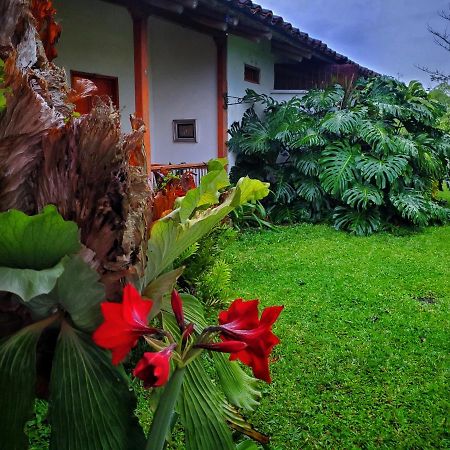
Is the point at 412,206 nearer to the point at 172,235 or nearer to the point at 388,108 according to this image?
the point at 388,108

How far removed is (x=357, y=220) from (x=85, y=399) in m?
6.82

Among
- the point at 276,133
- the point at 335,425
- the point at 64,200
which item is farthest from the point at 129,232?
the point at 276,133

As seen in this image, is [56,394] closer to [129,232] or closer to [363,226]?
[129,232]

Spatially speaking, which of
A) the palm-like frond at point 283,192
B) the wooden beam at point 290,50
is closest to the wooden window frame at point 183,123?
the palm-like frond at point 283,192

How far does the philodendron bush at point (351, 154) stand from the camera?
710 cm

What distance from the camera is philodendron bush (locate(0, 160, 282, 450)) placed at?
0.60 metres

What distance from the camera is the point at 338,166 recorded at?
7.24 m

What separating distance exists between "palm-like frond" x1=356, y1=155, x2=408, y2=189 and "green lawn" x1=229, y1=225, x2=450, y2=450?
4.28 feet

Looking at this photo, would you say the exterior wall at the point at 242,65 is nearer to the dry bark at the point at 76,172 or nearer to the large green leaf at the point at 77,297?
the dry bark at the point at 76,172

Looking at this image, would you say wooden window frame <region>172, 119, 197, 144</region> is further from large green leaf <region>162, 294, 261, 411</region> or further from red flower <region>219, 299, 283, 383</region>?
red flower <region>219, 299, 283, 383</region>

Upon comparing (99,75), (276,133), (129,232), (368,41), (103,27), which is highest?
(368,41)

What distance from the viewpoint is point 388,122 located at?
26.2 feet

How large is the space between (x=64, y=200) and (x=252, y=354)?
380 mm

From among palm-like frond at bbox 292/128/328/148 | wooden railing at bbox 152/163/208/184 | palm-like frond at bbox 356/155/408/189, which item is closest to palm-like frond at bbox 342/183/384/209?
palm-like frond at bbox 356/155/408/189
